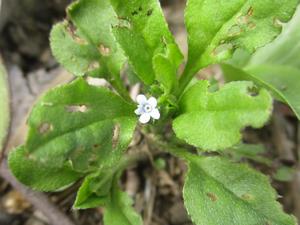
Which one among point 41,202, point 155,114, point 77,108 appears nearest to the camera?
point 77,108

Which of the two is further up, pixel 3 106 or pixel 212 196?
pixel 3 106

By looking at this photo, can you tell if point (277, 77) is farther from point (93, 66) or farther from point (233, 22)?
point (93, 66)

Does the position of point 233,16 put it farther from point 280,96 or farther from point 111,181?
point 111,181

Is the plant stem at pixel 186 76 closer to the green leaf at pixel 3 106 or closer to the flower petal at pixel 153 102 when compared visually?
the flower petal at pixel 153 102

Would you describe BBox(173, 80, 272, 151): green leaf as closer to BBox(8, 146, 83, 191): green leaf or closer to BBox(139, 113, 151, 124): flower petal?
BBox(139, 113, 151, 124): flower petal

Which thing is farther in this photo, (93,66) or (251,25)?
(93,66)

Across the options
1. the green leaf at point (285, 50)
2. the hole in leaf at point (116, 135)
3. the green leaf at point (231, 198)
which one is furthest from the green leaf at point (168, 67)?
the green leaf at point (285, 50)

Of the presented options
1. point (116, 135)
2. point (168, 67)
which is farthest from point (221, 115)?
point (116, 135)
